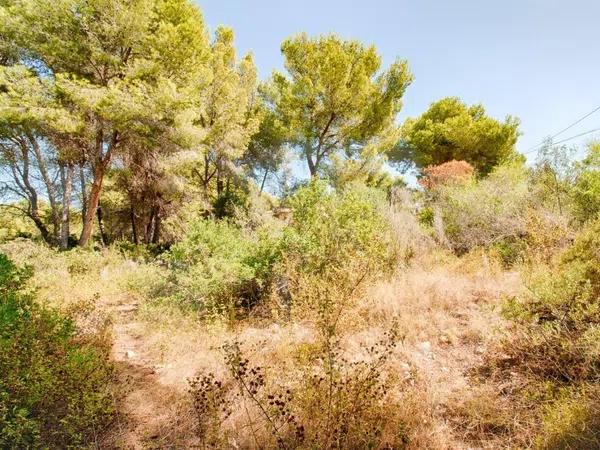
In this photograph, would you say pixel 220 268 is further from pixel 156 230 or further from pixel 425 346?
pixel 156 230

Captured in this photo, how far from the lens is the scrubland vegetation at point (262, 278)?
2.31 metres

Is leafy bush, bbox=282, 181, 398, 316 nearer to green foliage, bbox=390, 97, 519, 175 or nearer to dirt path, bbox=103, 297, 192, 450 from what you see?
dirt path, bbox=103, 297, 192, 450

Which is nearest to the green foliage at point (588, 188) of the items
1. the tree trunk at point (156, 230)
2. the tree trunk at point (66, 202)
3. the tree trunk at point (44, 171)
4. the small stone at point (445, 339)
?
the small stone at point (445, 339)

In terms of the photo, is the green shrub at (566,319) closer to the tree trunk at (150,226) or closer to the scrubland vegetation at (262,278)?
the scrubland vegetation at (262,278)

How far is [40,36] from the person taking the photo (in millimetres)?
8047

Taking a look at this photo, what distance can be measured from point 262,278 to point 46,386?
2.85 m

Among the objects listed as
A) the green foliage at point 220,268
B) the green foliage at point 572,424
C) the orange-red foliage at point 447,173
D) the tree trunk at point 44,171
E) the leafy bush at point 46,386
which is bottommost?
the green foliage at point 572,424

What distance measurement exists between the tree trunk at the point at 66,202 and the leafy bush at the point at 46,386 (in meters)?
7.65

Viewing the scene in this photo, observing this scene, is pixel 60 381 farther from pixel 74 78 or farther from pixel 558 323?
pixel 74 78

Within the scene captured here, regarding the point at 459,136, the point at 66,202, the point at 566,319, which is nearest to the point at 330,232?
the point at 566,319

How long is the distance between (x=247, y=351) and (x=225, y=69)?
1135 cm

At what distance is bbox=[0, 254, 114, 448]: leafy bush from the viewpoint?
2.17 m

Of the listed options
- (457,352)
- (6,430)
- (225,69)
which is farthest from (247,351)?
(225,69)

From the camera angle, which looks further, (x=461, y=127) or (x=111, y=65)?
(x=461, y=127)
